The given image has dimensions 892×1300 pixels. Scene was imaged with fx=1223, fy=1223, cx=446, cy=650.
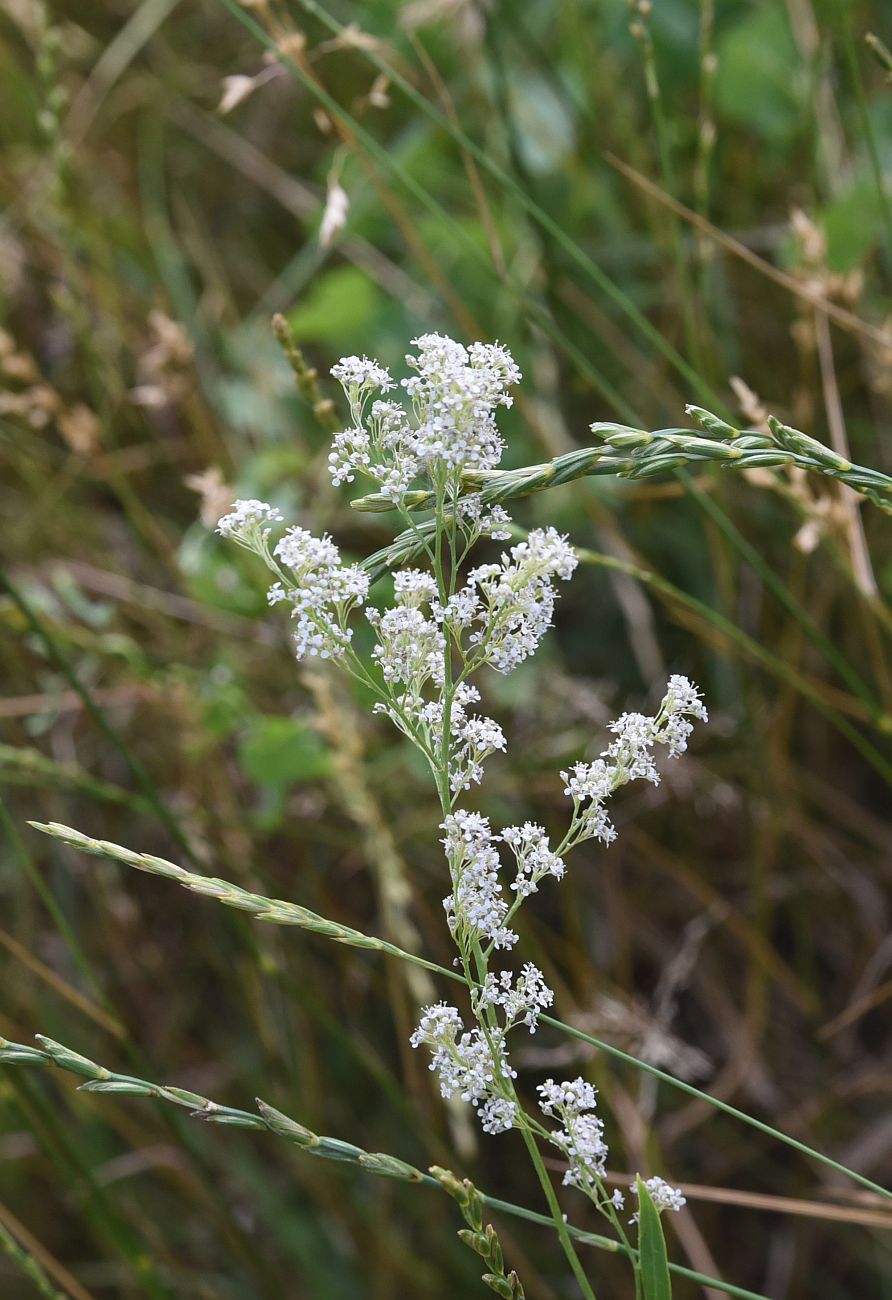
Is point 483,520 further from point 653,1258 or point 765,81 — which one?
point 765,81

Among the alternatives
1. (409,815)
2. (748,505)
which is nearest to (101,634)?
(409,815)

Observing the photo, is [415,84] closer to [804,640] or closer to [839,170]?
[839,170]

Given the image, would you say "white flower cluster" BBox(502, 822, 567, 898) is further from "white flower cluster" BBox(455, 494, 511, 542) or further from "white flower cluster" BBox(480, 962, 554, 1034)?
"white flower cluster" BBox(455, 494, 511, 542)

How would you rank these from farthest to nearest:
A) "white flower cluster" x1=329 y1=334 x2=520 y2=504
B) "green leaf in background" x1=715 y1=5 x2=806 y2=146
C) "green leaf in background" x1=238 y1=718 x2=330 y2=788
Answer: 1. "green leaf in background" x1=715 y1=5 x2=806 y2=146
2. "green leaf in background" x1=238 y1=718 x2=330 y2=788
3. "white flower cluster" x1=329 y1=334 x2=520 y2=504

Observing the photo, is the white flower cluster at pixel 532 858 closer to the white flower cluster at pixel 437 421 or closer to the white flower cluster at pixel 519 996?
the white flower cluster at pixel 519 996

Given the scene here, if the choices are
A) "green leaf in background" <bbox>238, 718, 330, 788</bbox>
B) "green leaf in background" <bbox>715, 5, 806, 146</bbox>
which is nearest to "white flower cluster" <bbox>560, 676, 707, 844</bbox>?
"green leaf in background" <bbox>238, 718, 330, 788</bbox>

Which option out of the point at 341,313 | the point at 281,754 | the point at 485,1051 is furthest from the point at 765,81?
the point at 485,1051

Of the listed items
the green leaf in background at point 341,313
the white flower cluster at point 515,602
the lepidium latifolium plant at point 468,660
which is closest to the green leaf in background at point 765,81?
the green leaf in background at point 341,313
